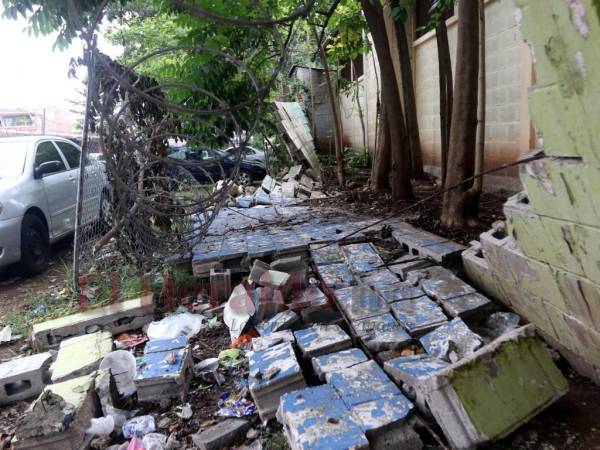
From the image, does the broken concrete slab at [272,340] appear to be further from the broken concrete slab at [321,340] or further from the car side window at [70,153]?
the car side window at [70,153]

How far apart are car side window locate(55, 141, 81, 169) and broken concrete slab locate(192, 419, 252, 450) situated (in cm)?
534

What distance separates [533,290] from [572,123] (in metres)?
1.16

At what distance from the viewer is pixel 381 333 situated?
269 centimetres

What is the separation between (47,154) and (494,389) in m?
6.08

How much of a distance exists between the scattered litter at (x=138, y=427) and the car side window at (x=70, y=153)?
16.4ft

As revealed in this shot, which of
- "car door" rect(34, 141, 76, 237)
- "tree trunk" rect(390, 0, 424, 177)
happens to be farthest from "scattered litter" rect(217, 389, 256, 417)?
"tree trunk" rect(390, 0, 424, 177)

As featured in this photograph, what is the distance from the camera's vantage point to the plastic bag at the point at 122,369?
8.92 ft

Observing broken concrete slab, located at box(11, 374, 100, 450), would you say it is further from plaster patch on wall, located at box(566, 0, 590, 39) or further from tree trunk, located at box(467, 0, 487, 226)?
tree trunk, located at box(467, 0, 487, 226)

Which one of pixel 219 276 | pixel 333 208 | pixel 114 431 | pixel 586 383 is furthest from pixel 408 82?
pixel 114 431

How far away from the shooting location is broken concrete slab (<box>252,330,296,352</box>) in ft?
9.16

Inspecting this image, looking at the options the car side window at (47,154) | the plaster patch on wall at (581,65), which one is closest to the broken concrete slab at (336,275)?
the plaster patch on wall at (581,65)

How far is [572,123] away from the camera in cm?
160

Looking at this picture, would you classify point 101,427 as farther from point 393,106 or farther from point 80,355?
point 393,106

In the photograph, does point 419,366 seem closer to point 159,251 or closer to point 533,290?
point 533,290
